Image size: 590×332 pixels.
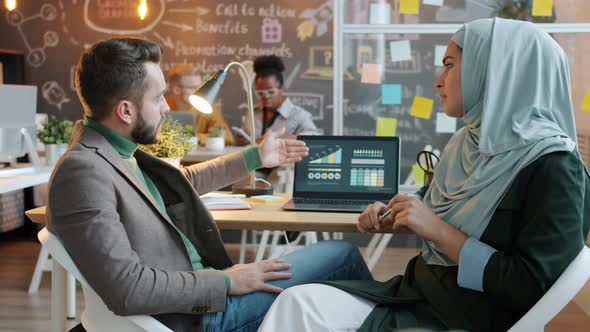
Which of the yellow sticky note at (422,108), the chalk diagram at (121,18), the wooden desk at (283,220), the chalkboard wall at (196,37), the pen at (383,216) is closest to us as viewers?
the pen at (383,216)

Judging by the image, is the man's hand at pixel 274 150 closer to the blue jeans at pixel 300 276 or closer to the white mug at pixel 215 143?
the blue jeans at pixel 300 276

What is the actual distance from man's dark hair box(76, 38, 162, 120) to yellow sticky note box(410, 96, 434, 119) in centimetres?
257

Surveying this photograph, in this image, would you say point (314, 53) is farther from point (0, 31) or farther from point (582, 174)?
point (582, 174)

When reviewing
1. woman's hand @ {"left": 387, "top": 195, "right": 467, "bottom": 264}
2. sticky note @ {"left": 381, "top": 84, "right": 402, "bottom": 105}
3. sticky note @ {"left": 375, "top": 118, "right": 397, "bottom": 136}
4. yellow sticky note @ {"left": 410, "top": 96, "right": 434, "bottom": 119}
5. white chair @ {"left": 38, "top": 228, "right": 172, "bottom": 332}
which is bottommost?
white chair @ {"left": 38, "top": 228, "right": 172, "bottom": 332}

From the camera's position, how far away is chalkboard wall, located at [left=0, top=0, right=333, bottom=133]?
253 inches

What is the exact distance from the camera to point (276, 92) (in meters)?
5.45

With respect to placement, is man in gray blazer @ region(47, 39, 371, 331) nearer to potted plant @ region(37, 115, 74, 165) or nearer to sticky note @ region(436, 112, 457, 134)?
potted plant @ region(37, 115, 74, 165)

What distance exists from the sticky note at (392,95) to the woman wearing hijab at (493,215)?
2.32 metres

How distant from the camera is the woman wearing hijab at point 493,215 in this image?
1.60 meters

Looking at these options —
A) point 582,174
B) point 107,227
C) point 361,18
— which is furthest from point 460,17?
point 107,227

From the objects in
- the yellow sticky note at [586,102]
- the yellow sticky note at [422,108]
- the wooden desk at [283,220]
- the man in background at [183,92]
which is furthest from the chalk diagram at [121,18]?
the wooden desk at [283,220]

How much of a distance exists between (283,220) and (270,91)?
10.6ft

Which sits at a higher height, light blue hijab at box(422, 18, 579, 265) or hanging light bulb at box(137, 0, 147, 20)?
hanging light bulb at box(137, 0, 147, 20)

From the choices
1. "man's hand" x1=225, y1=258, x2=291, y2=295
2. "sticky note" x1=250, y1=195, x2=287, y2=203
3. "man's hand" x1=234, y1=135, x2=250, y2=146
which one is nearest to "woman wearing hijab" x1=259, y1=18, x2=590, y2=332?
"man's hand" x1=225, y1=258, x2=291, y2=295
